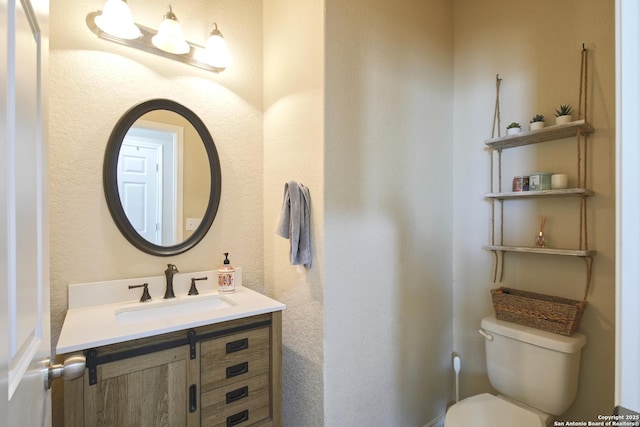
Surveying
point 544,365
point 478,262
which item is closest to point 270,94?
point 478,262

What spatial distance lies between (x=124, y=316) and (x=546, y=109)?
2.31m

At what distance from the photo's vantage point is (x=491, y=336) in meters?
1.58

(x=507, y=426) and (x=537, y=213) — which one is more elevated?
(x=537, y=213)

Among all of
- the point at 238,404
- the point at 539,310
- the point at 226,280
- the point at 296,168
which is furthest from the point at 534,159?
the point at 238,404

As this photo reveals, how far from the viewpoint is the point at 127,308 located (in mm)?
1333

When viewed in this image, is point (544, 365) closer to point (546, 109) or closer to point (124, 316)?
point (546, 109)

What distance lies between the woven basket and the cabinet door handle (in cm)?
151

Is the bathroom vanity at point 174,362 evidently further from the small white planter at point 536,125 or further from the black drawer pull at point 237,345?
the small white planter at point 536,125

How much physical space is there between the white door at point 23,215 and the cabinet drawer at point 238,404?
1.99 ft

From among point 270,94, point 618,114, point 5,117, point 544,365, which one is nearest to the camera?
point 5,117

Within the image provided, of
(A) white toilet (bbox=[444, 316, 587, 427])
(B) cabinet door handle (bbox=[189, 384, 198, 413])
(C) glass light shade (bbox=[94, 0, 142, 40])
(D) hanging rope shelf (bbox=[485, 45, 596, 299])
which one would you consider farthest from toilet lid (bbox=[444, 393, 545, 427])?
(C) glass light shade (bbox=[94, 0, 142, 40])

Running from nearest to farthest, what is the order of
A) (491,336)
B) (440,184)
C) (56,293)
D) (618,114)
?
1. (618,114)
2. (56,293)
3. (491,336)
4. (440,184)

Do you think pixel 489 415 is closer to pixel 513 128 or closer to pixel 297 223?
pixel 297 223

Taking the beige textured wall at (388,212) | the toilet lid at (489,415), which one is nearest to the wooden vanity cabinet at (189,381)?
the beige textured wall at (388,212)
